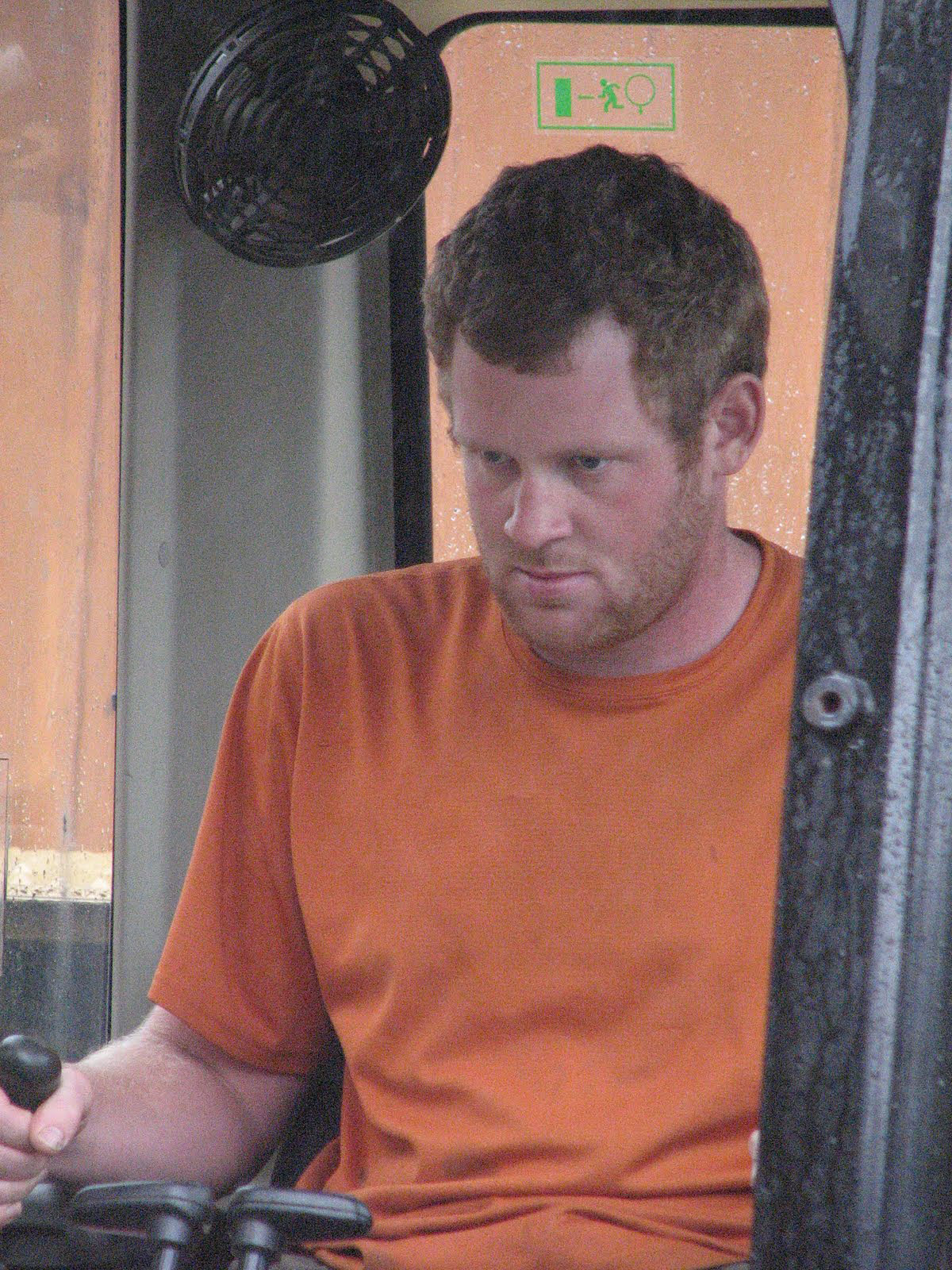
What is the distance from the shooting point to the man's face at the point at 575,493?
152cm

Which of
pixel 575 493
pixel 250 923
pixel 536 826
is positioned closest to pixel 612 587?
pixel 575 493

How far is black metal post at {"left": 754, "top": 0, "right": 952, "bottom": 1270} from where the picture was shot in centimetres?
62

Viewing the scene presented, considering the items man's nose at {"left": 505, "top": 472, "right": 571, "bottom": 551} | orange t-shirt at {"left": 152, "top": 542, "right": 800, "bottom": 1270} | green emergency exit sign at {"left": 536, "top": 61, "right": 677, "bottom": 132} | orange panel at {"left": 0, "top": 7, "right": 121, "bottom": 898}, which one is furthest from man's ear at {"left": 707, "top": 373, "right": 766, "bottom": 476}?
orange panel at {"left": 0, "top": 7, "right": 121, "bottom": 898}

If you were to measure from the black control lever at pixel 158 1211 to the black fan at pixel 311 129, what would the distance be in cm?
102

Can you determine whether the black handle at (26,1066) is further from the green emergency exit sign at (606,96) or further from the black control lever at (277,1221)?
the green emergency exit sign at (606,96)

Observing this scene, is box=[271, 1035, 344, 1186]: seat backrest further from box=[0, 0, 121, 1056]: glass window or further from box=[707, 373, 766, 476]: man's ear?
box=[707, 373, 766, 476]: man's ear

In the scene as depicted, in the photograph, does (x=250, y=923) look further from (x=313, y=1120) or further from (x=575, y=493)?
(x=575, y=493)

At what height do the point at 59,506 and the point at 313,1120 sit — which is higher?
the point at 59,506

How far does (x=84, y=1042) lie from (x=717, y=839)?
2.69 feet

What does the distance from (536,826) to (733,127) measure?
0.84 metres

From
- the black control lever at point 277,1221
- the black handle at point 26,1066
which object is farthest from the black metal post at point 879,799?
the black handle at point 26,1066

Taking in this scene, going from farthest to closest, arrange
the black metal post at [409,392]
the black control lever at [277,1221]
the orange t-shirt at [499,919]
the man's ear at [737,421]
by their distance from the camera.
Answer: the black metal post at [409,392]
the man's ear at [737,421]
the orange t-shirt at [499,919]
the black control lever at [277,1221]

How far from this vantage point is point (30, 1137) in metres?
1.29

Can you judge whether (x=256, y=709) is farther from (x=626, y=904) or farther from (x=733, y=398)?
(x=733, y=398)
